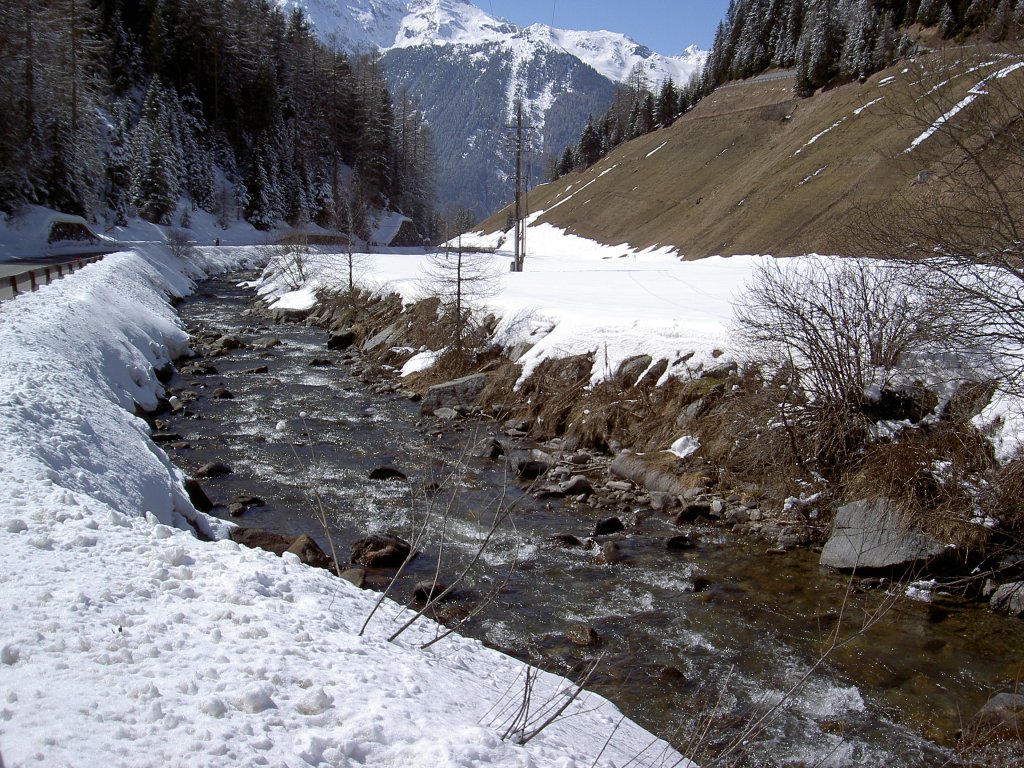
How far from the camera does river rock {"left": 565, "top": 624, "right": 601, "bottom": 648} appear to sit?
762 cm

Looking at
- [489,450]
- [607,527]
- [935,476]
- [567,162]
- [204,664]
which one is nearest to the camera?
[204,664]

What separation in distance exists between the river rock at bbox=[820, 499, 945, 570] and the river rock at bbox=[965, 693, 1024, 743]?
8.79ft

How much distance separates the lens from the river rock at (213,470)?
495 inches

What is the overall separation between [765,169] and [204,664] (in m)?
55.8

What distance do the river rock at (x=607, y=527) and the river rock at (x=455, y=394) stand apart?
24.4 feet

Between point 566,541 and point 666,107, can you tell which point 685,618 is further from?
point 666,107

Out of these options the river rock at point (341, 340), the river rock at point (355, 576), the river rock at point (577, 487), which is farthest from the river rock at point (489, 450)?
the river rock at point (341, 340)

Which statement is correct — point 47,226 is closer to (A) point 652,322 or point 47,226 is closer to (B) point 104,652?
(A) point 652,322

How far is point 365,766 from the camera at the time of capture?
3748 millimetres

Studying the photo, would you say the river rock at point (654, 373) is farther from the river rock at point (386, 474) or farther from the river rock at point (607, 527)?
the river rock at point (386, 474)

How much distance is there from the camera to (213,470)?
12.7m

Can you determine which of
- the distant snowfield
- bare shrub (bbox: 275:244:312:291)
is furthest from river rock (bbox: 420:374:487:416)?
bare shrub (bbox: 275:244:312:291)

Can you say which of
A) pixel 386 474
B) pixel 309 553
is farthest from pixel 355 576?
pixel 386 474

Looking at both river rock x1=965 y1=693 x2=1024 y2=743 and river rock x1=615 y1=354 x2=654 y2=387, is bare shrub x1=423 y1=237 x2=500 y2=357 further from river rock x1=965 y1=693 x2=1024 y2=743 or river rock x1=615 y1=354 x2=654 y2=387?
river rock x1=965 y1=693 x2=1024 y2=743
